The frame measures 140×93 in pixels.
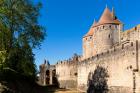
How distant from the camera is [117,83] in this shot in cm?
2475

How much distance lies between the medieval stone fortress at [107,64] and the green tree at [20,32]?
6.26 m

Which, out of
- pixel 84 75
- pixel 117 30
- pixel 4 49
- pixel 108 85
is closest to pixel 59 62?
pixel 117 30

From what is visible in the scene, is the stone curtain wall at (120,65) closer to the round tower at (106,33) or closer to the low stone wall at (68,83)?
the low stone wall at (68,83)

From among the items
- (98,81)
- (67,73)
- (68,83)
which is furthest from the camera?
(67,73)

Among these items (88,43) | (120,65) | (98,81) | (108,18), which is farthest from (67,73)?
(120,65)

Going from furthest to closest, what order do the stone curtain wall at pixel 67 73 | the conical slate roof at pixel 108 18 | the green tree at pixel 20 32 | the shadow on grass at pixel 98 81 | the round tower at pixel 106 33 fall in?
the conical slate roof at pixel 108 18 → the round tower at pixel 106 33 → the stone curtain wall at pixel 67 73 → the shadow on grass at pixel 98 81 → the green tree at pixel 20 32

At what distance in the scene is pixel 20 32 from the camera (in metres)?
21.6

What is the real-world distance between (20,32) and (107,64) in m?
8.78

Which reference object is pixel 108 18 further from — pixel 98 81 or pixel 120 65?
pixel 120 65

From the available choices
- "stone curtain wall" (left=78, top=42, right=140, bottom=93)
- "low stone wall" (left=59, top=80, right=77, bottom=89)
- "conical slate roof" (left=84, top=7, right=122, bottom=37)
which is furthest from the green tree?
"conical slate roof" (left=84, top=7, right=122, bottom=37)

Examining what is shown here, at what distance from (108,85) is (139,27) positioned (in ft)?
51.1

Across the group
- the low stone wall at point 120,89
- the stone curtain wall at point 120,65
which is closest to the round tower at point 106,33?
the stone curtain wall at point 120,65

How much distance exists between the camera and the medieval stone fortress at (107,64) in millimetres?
22234

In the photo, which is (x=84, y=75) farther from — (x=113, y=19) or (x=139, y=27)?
(x=113, y=19)
